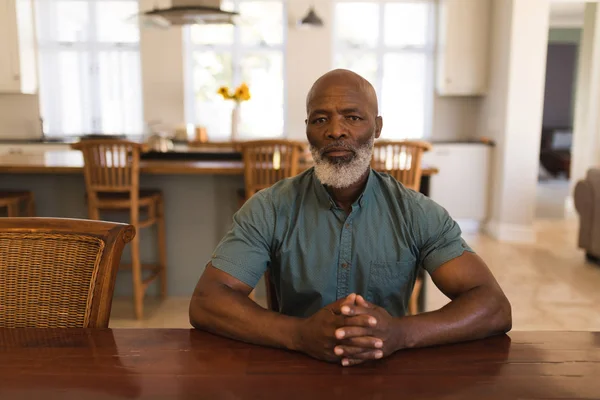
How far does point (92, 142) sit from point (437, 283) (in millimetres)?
2246

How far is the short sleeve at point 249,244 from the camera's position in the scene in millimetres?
1289

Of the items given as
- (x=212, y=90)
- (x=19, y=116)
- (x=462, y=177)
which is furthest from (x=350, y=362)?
(x=19, y=116)

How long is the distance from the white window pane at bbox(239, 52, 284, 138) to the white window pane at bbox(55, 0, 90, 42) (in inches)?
72.0

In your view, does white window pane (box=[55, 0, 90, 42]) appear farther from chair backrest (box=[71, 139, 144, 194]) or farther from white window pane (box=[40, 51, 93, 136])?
chair backrest (box=[71, 139, 144, 194])

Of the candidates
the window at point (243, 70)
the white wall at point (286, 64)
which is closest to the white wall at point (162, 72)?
the white wall at point (286, 64)

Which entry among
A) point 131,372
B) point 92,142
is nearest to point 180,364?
point 131,372

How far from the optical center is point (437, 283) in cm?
131

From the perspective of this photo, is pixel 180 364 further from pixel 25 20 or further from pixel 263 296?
pixel 25 20

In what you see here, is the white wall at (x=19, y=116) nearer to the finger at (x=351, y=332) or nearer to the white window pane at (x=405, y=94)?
the white window pane at (x=405, y=94)

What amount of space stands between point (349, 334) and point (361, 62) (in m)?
5.66

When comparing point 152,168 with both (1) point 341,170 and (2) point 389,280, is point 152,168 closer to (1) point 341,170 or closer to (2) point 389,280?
(1) point 341,170

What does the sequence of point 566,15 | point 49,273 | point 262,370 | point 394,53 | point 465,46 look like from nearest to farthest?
point 262,370 < point 49,273 < point 465,46 < point 394,53 < point 566,15

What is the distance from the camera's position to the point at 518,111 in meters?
5.00

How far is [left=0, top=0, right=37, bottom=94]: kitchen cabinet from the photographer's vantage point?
5.47 m
